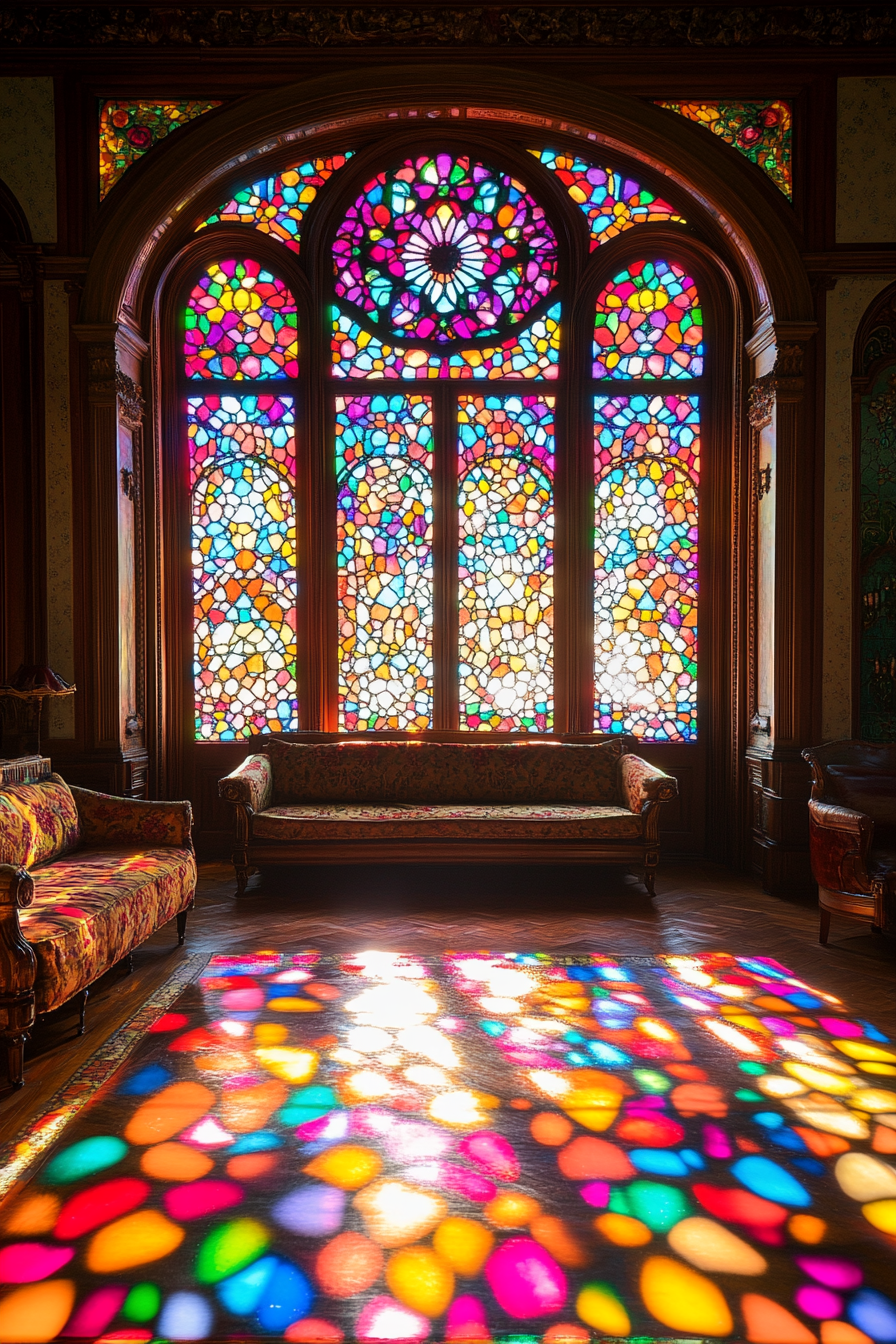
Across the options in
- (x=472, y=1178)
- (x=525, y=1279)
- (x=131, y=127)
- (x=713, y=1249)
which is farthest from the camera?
(x=131, y=127)

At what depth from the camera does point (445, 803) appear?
572 cm

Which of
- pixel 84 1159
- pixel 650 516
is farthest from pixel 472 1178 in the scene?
pixel 650 516

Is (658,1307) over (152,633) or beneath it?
beneath

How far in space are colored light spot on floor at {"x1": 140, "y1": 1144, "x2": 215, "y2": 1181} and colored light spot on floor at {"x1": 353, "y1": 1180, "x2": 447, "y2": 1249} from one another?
448 mm

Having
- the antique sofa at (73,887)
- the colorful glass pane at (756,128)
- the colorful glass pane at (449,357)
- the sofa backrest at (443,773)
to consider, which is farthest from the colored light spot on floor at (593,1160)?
the colorful glass pane at (756,128)

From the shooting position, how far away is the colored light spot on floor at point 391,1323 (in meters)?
1.74

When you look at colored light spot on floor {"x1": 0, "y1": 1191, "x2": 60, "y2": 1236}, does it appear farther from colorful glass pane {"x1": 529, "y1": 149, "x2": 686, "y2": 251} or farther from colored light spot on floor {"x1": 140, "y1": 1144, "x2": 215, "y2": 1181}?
colorful glass pane {"x1": 529, "y1": 149, "x2": 686, "y2": 251}

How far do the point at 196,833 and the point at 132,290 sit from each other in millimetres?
3579

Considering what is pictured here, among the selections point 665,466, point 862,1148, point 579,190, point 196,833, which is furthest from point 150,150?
point 862,1148

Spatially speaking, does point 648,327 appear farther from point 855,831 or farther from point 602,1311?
point 602,1311

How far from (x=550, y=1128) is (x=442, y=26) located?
595 centimetres

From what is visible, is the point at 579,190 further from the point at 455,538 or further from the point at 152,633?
the point at 152,633

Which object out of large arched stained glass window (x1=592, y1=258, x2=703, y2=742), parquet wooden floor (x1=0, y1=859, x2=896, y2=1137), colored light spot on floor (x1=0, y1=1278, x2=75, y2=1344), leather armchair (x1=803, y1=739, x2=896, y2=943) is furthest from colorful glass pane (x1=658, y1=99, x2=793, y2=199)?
colored light spot on floor (x1=0, y1=1278, x2=75, y2=1344)

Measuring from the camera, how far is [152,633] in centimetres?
595
